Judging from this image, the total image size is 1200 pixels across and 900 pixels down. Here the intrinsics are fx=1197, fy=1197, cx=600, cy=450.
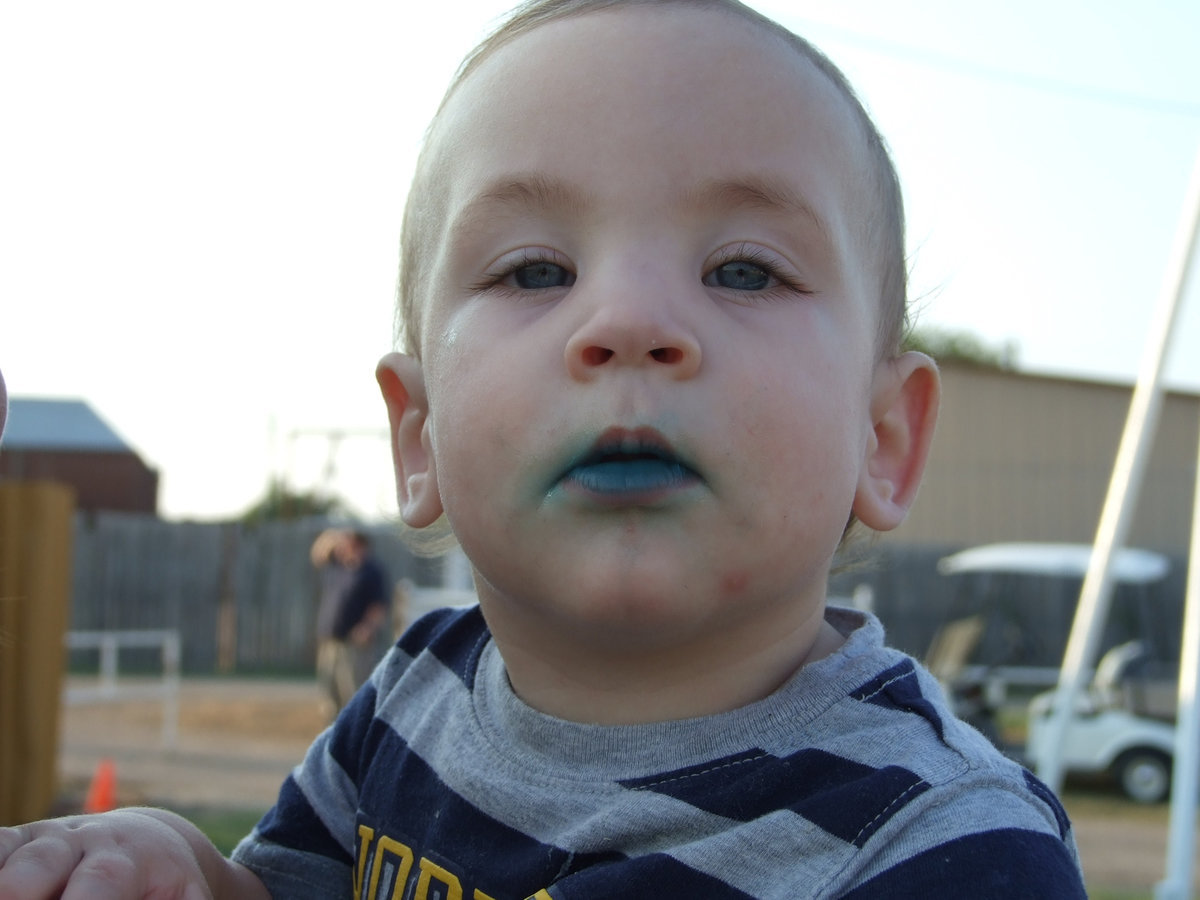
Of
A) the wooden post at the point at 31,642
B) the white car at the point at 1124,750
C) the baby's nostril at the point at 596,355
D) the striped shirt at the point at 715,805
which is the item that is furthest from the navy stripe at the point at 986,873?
the white car at the point at 1124,750

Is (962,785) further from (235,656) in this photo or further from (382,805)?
(235,656)

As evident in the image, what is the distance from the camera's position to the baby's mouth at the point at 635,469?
949 millimetres

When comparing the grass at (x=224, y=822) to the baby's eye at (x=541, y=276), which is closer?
the baby's eye at (x=541, y=276)

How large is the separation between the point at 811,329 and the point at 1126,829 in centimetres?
833

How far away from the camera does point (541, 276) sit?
1.09 m

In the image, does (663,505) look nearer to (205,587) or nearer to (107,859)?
(107,859)

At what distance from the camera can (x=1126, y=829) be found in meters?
8.17

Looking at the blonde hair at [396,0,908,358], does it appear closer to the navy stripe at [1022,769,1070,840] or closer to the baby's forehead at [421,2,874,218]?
the baby's forehead at [421,2,874,218]

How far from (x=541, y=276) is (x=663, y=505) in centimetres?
27

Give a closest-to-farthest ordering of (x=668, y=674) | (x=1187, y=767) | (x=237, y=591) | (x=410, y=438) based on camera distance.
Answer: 1. (x=668, y=674)
2. (x=410, y=438)
3. (x=1187, y=767)
4. (x=237, y=591)

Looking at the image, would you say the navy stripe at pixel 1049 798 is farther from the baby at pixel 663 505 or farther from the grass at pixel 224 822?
the grass at pixel 224 822

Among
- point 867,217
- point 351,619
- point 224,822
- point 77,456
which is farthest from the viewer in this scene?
point 77,456

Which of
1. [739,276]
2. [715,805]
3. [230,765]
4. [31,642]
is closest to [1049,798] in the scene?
[715,805]

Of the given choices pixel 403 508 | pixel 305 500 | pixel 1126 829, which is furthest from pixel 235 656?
pixel 403 508
